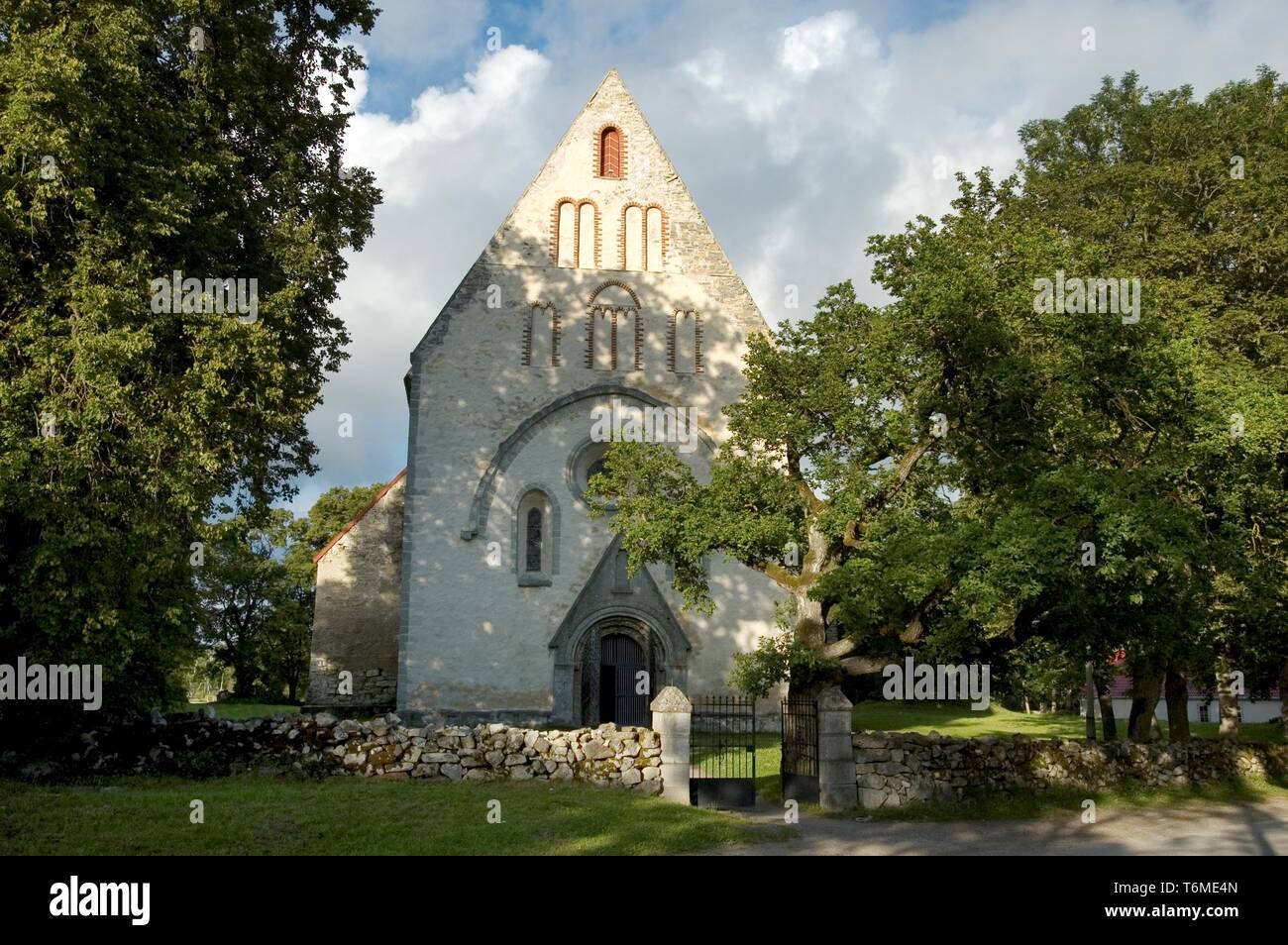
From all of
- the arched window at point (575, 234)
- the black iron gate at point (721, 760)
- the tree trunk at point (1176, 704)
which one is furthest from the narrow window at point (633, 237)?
the tree trunk at point (1176, 704)

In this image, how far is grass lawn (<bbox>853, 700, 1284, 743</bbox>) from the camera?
104 ft

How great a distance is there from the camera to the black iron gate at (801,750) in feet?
51.7

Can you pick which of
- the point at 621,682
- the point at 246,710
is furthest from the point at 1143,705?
the point at 246,710

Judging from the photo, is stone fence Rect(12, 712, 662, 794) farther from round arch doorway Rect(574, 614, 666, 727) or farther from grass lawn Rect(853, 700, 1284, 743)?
grass lawn Rect(853, 700, 1284, 743)

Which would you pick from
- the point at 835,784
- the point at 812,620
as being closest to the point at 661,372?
the point at 812,620

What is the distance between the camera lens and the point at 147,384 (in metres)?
15.2

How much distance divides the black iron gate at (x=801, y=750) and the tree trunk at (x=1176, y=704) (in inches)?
386

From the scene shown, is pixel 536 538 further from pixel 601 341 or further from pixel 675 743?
pixel 675 743

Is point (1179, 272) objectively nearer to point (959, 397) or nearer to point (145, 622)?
point (959, 397)

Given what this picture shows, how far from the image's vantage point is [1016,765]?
1670 cm

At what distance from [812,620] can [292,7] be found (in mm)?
Result: 15949

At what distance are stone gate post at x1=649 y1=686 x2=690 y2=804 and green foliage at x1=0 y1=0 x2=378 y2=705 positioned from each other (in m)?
7.74

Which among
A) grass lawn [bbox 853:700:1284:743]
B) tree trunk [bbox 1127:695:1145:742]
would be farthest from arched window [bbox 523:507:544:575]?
tree trunk [bbox 1127:695:1145:742]
